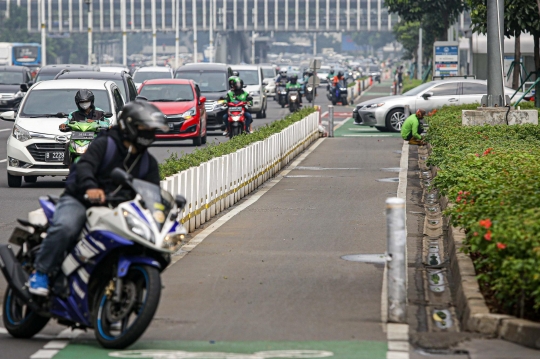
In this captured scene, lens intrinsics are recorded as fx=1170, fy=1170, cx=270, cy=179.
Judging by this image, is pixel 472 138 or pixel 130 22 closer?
pixel 472 138

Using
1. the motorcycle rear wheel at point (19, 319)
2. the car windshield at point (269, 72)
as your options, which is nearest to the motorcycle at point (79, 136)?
the motorcycle rear wheel at point (19, 319)

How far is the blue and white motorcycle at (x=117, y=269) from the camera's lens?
6.78 metres

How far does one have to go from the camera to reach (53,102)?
19500mm

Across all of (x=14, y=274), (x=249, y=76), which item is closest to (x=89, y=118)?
(x=14, y=274)

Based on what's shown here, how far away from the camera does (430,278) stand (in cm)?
1054

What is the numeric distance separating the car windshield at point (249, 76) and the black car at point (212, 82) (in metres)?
→ 6.26

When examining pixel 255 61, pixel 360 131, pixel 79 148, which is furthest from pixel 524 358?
pixel 255 61

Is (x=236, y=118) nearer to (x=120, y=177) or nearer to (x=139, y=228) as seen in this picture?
(x=120, y=177)

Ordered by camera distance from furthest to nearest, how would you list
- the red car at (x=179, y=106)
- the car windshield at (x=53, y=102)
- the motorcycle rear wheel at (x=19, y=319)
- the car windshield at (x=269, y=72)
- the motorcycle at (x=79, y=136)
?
1. the car windshield at (x=269, y=72)
2. the red car at (x=179, y=106)
3. the car windshield at (x=53, y=102)
4. the motorcycle at (x=79, y=136)
5. the motorcycle rear wheel at (x=19, y=319)

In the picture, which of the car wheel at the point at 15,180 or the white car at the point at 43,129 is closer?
the white car at the point at 43,129

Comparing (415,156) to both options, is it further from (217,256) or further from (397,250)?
(397,250)

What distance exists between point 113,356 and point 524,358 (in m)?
2.44

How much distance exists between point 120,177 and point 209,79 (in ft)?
92.8

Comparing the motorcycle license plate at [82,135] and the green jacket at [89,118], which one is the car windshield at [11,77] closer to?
the green jacket at [89,118]
